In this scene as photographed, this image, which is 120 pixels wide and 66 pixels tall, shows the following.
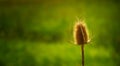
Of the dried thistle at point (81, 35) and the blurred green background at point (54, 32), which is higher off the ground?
the dried thistle at point (81, 35)

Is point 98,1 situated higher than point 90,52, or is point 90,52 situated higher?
point 98,1

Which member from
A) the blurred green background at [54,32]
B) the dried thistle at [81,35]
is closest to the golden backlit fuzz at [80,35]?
the dried thistle at [81,35]

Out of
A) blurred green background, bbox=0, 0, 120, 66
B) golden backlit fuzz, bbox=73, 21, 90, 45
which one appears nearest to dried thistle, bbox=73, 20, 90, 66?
golden backlit fuzz, bbox=73, 21, 90, 45

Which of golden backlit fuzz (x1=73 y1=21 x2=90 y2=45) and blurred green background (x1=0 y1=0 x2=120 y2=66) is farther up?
golden backlit fuzz (x1=73 y1=21 x2=90 y2=45)

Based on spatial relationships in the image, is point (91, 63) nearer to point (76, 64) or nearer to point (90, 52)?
point (76, 64)

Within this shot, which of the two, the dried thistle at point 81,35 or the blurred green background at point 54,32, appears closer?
the dried thistle at point 81,35

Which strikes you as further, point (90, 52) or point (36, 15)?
point (36, 15)

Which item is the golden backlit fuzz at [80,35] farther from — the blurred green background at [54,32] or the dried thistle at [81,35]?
the blurred green background at [54,32]

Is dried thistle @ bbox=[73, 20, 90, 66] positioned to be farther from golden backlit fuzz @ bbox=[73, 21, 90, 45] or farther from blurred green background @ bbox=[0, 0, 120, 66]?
blurred green background @ bbox=[0, 0, 120, 66]

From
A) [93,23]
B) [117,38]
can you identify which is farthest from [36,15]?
[117,38]
